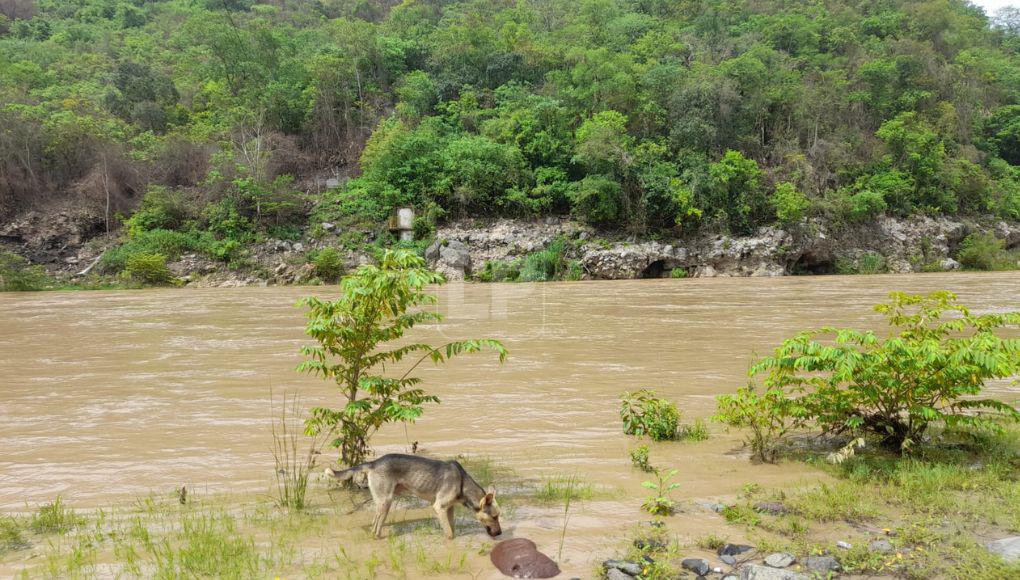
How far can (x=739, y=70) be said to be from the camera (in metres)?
33.8

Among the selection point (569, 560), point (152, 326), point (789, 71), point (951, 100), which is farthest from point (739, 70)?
point (569, 560)

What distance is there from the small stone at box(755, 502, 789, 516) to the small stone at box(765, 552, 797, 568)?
0.64 meters

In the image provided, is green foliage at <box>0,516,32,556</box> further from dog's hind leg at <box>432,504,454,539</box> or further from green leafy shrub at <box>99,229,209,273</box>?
green leafy shrub at <box>99,229,209,273</box>

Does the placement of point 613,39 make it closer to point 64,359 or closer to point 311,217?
point 311,217

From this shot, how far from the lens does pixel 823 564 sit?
283 cm

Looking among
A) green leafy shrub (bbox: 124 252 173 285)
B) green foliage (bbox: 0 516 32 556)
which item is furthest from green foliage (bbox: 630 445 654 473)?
green leafy shrub (bbox: 124 252 173 285)

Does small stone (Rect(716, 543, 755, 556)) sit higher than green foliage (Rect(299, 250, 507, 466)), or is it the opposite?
green foliage (Rect(299, 250, 507, 466))

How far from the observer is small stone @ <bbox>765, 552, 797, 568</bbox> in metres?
2.85

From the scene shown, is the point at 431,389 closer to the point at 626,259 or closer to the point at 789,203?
the point at 626,259

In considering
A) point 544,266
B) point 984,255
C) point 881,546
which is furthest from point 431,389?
point 984,255

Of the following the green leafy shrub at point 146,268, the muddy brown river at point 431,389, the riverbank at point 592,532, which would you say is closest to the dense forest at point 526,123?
the green leafy shrub at point 146,268

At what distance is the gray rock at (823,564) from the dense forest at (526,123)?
2723 cm

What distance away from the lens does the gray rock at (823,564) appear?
2797mm

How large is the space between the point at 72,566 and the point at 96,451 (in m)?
2.67
